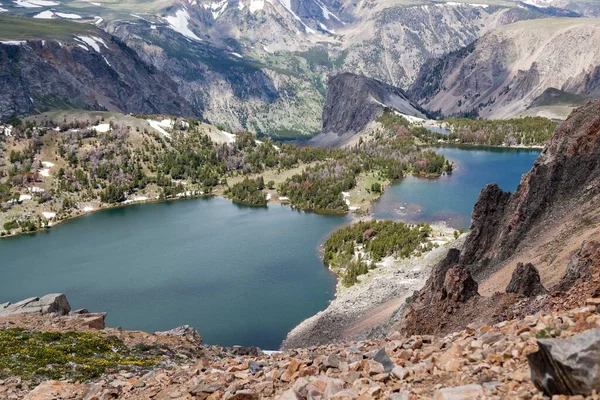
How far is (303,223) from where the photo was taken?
12562 centimetres

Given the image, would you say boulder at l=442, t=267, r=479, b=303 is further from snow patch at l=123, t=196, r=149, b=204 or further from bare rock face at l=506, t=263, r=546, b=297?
snow patch at l=123, t=196, r=149, b=204

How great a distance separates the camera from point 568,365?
10375 mm

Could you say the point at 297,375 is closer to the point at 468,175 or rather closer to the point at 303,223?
the point at 303,223

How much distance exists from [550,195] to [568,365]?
44.1 metres

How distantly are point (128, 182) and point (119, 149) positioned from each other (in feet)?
61.1

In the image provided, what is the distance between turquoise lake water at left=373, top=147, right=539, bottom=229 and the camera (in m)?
122

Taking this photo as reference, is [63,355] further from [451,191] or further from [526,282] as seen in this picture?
[451,191]

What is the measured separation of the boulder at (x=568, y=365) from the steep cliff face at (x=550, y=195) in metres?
37.7

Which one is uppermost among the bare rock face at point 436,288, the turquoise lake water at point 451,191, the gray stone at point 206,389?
the gray stone at point 206,389

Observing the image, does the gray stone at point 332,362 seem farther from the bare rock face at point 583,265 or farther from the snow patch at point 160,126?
the snow patch at point 160,126

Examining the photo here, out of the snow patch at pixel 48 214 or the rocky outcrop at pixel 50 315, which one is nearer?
the rocky outcrop at pixel 50 315

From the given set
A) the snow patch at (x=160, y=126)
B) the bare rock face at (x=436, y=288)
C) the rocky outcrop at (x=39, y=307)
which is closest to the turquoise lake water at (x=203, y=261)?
the rocky outcrop at (x=39, y=307)

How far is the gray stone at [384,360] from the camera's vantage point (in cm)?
1510

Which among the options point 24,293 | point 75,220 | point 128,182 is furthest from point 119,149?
point 24,293
